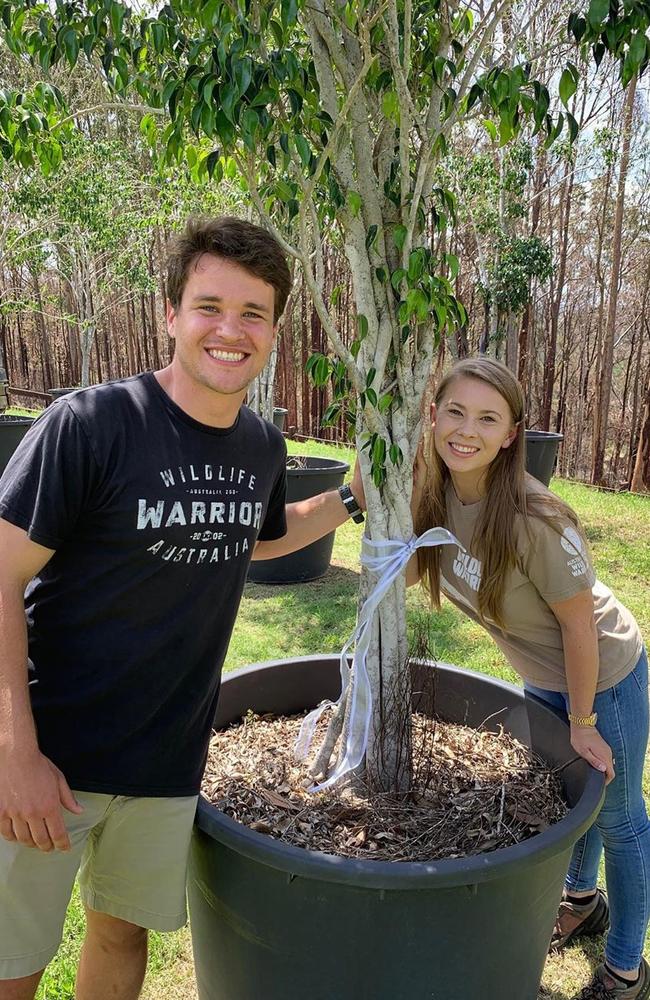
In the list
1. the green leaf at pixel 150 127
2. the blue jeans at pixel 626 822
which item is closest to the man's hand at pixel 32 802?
the blue jeans at pixel 626 822

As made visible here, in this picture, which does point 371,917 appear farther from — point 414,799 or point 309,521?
point 309,521

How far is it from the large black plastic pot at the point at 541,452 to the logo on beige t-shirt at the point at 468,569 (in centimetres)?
573

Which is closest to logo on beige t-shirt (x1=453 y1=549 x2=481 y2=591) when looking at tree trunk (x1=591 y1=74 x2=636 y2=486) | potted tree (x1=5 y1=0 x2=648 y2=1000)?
potted tree (x1=5 y1=0 x2=648 y2=1000)

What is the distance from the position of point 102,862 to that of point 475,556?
1.17m

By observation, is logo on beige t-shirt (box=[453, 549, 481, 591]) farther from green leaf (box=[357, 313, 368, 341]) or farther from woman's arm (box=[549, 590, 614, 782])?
green leaf (box=[357, 313, 368, 341])

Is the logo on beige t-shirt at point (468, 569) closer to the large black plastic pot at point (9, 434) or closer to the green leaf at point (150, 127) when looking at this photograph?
the green leaf at point (150, 127)

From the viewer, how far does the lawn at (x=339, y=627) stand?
2.07 m

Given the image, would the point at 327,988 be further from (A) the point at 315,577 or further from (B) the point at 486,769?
(A) the point at 315,577

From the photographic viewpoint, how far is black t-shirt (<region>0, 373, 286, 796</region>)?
139 centimetres

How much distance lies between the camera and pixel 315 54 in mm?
1726

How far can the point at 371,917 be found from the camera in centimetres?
144

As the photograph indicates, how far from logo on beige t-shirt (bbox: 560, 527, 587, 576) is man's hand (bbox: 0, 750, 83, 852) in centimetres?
124

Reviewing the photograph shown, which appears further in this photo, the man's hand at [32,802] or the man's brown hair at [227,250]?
the man's brown hair at [227,250]

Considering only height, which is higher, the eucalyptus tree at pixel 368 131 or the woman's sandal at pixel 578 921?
the eucalyptus tree at pixel 368 131
